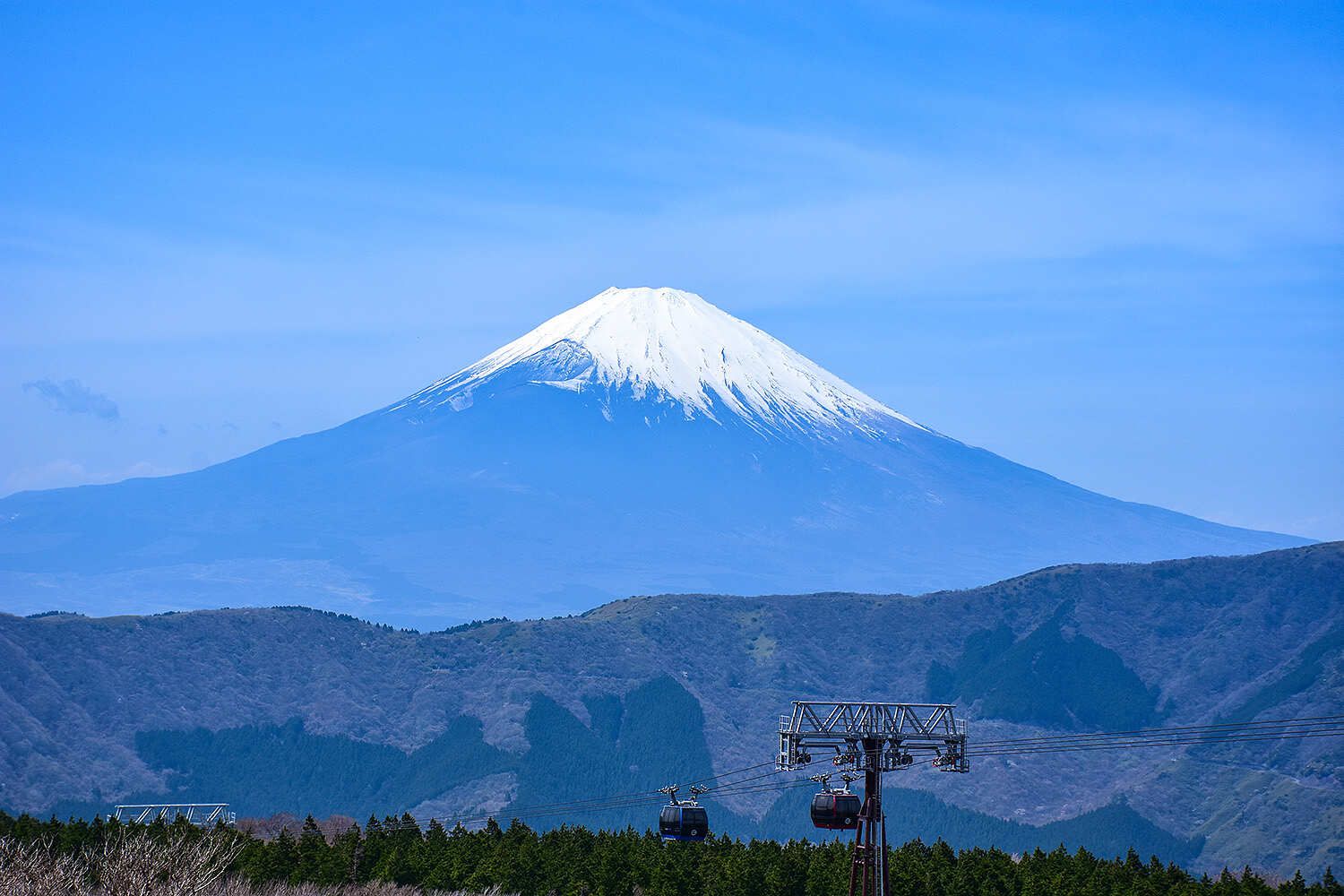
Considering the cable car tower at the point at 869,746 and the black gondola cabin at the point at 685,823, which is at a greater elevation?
the cable car tower at the point at 869,746

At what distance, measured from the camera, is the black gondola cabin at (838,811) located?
74.7 meters

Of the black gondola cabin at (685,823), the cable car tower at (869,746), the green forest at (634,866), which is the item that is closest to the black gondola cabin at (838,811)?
the cable car tower at (869,746)

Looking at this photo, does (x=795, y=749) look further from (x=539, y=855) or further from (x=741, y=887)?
(x=539, y=855)

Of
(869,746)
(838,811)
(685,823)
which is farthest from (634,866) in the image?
(869,746)

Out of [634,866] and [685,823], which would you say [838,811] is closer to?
[685,823]

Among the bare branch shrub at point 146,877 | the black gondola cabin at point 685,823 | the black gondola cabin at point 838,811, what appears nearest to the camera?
the bare branch shrub at point 146,877

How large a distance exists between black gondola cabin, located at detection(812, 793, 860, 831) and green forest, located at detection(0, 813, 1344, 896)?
131 feet

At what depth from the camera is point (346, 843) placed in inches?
5438

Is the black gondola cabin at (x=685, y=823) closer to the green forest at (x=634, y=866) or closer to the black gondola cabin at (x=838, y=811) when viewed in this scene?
the black gondola cabin at (x=838, y=811)

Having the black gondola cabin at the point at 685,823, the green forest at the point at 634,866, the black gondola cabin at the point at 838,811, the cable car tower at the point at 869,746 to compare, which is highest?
the cable car tower at the point at 869,746

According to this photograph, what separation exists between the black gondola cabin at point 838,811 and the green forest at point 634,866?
40.1m

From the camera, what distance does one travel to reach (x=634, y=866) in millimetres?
129625

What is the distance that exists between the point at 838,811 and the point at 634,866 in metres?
57.7

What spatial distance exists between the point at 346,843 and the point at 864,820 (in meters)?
74.4
